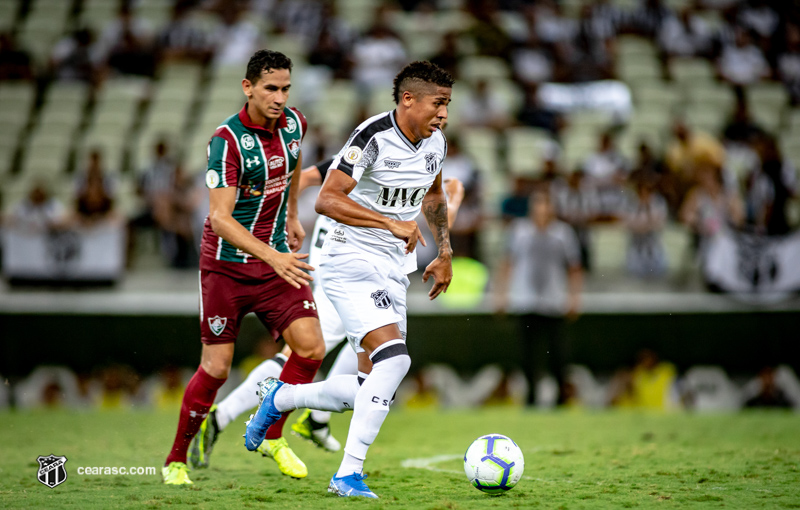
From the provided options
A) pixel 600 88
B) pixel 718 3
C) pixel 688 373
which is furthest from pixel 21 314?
pixel 718 3

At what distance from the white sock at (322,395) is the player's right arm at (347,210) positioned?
100 cm

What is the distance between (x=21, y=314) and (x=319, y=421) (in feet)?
23.9

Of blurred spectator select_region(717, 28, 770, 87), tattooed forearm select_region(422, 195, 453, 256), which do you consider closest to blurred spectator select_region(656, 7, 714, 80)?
blurred spectator select_region(717, 28, 770, 87)

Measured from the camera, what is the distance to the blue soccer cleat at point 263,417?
554 centimetres

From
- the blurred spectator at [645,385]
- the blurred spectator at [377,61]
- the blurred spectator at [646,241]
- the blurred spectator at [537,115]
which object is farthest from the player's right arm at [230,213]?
the blurred spectator at [537,115]

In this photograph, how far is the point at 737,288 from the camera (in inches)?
479

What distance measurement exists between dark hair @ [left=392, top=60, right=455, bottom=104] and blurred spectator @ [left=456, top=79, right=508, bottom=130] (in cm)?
1005

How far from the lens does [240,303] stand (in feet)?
19.5

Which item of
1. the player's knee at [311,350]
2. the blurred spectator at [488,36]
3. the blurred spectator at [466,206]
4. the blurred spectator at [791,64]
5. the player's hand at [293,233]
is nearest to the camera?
the player's knee at [311,350]

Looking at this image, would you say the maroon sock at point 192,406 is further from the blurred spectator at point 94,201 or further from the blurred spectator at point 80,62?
the blurred spectator at point 80,62

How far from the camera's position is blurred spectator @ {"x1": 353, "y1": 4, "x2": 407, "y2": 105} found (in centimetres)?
1620

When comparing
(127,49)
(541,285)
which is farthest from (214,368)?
(127,49)

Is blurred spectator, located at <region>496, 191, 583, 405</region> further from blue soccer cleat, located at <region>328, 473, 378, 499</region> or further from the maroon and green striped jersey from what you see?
blue soccer cleat, located at <region>328, 473, 378, 499</region>

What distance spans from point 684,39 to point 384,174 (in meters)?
14.0
